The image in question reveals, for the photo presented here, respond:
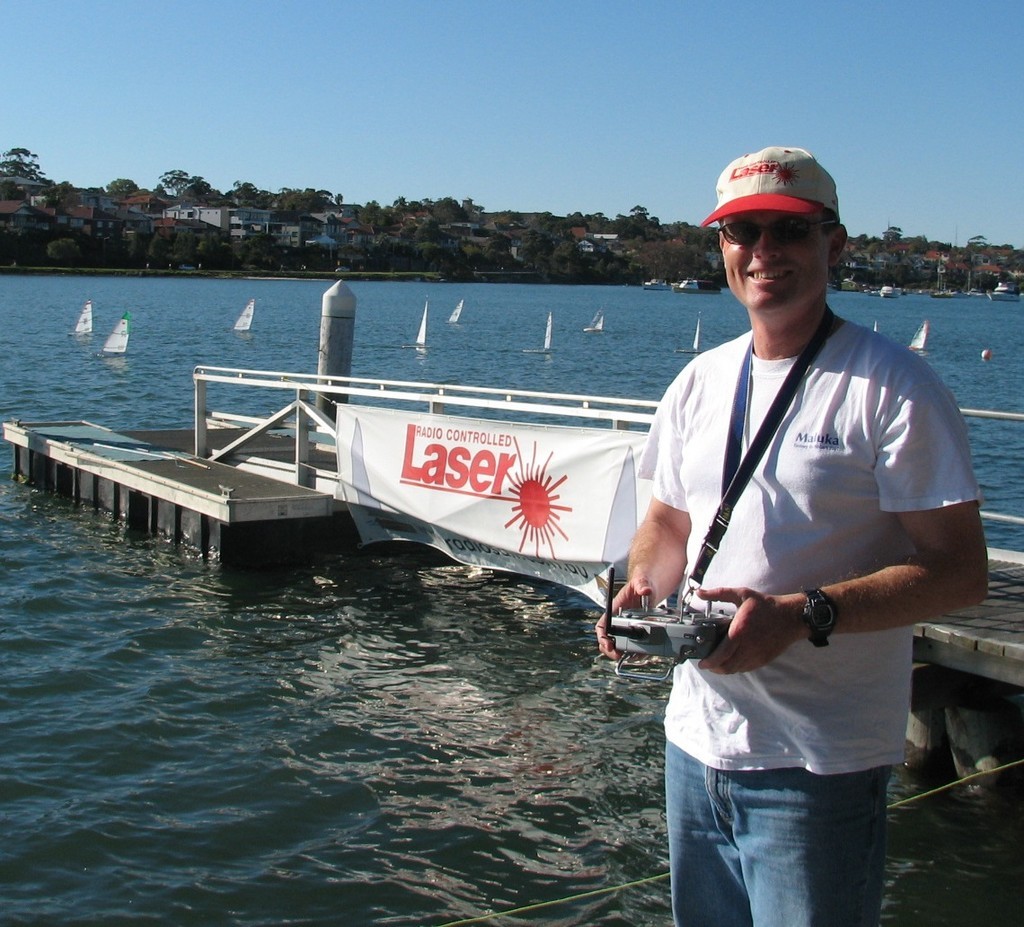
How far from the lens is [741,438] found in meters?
2.64

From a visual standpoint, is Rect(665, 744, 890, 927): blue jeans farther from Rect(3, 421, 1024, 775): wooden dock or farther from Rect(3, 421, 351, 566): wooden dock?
Rect(3, 421, 351, 566): wooden dock

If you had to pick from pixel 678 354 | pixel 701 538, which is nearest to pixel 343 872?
pixel 701 538

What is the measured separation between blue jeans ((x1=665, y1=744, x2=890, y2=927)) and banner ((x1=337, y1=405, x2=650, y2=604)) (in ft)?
19.6

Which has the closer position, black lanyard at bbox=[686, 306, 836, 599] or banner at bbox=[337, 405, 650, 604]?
black lanyard at bbox=[686, 306, 836, 599]

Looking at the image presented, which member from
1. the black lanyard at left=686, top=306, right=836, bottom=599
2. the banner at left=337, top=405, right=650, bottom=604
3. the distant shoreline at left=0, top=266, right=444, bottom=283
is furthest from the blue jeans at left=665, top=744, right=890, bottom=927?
the distant shoreline at left=0, top=266, right=444, bottom=283

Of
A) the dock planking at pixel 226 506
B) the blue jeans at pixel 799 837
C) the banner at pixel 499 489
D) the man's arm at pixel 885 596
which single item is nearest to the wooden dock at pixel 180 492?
the dock planking at pixel 226 506

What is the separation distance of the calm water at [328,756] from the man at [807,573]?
3519 millimetres

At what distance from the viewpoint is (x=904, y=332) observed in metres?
104

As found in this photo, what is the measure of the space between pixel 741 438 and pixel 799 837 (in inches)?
33.1

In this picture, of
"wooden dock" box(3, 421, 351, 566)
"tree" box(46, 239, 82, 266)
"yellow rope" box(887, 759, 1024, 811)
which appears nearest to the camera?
"yellow rope" box(887, 759, 1024, 811)

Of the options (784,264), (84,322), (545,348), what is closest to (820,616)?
(784,264)

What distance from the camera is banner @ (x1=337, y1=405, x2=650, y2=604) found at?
9.10 meters

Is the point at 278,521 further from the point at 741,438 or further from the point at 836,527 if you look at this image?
the point at 836,527

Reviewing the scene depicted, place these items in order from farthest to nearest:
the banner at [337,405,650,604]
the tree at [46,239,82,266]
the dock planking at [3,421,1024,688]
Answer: the tree at [46,239,82,266] < the banner at [337,405,650,604] < the dock planking at [3,421,1024,688]
